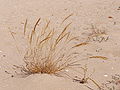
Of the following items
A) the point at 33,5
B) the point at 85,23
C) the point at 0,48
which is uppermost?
the point at 33,5

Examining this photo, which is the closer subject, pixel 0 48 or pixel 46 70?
pixel 46 70

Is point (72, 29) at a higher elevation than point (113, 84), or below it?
higher

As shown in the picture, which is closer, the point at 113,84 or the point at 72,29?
the point at 113,84

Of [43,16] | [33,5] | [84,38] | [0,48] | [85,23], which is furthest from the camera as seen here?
[33,5]

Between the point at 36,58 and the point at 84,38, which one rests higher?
the point at 84,38

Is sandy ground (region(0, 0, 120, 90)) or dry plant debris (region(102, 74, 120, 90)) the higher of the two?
sandy ground (region(0, 0, 120, 90))

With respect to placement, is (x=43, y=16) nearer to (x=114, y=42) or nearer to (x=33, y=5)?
(x=33, y=5)

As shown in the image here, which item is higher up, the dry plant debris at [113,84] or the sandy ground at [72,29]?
the sandy ground at [72,29]

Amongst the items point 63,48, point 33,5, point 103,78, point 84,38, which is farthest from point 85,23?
point 103,78
